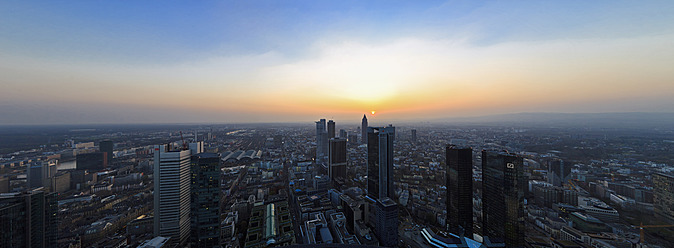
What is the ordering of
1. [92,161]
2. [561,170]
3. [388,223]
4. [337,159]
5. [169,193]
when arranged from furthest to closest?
1. [337,159]
2. [92,161]
3. [561,170]
4. [388,223]
5. [169,193]

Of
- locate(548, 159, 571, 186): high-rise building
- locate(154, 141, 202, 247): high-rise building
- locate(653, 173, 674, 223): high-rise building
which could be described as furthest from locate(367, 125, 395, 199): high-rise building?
locate(653, 173, 674, 223): high-rise building

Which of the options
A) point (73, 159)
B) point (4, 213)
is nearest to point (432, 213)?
point (4, 213)

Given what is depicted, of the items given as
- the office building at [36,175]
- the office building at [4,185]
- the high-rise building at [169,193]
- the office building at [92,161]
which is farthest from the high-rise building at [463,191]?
the office building at [92,161]

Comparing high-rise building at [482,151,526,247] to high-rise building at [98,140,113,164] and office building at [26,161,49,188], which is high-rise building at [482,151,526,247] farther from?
high-rise building at [98,140,113,164]

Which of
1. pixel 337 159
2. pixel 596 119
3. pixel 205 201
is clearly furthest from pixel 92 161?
pixel 596 119

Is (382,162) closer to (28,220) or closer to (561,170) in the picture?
(28,220)
